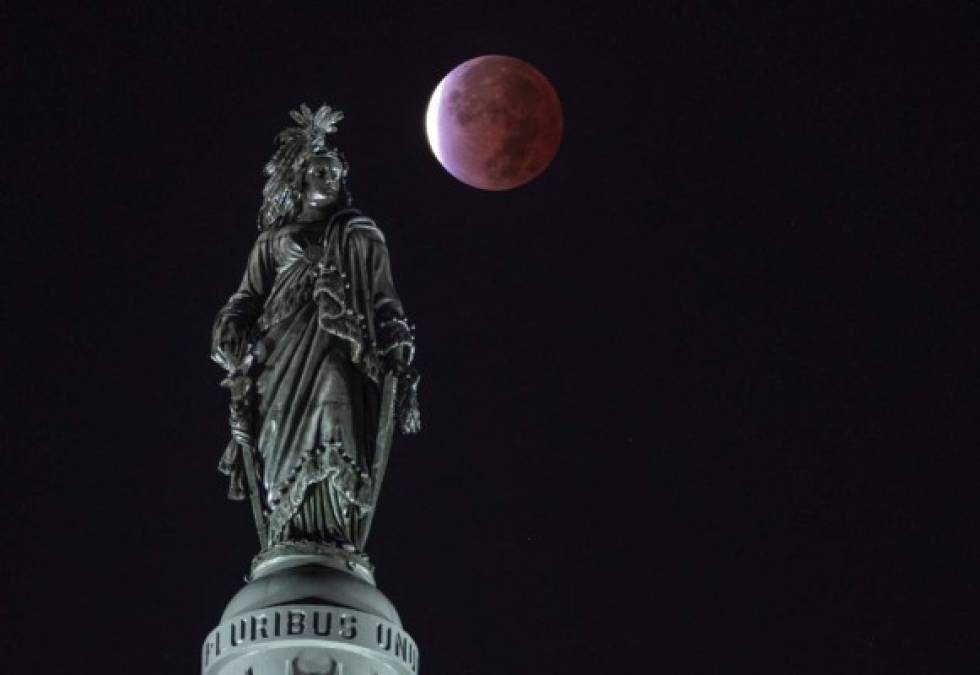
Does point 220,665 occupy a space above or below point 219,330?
below

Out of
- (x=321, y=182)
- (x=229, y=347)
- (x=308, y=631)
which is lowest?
(x=308, y=631)

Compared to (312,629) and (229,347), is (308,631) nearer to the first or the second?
(312,629)

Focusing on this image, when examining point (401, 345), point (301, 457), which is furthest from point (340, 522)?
point (401, 345)

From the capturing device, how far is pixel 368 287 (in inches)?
755

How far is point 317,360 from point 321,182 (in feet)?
A: 6.90

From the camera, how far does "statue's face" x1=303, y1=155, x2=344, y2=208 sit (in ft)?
64.8

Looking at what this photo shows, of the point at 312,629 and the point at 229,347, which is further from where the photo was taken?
the point at 229,347

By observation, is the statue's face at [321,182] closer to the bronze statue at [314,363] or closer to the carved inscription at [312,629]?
the bronze statue at [314,363]

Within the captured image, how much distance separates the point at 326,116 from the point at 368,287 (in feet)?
6.23

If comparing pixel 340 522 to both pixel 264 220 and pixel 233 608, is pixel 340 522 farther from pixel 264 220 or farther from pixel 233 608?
pixel 264 220

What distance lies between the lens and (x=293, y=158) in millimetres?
20031

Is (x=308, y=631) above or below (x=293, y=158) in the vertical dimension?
below

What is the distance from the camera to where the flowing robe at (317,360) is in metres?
17.8

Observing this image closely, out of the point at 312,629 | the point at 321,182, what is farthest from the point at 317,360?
the point at 312,629
